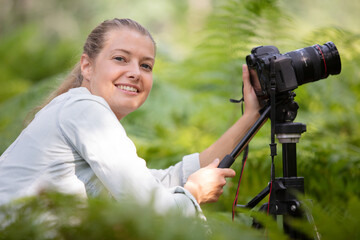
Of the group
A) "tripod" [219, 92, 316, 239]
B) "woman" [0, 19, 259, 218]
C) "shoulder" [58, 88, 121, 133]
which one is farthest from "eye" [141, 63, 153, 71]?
"tripod" [219, 92, 316, 239]

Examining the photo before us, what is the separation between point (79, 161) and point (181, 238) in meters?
0.78

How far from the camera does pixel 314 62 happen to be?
1629mm

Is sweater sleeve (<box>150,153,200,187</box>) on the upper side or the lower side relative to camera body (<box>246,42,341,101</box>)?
lower

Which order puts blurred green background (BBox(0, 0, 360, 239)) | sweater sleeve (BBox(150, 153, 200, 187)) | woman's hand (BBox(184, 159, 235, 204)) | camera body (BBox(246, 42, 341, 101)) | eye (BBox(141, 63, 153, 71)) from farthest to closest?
blurred green background (BBox(0, 0, 360, 239)) < sweater sleeve (BBox(150, 153, 200, 187)) < eye (BBox(141, 63, 153, 71)) < camera body (BBox(246, 42, 341, 101)) < woman's hand (BBox(184, 159, 235, 204))

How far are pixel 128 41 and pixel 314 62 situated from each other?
734mm

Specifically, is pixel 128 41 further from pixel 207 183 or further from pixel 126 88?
pixel 207 183

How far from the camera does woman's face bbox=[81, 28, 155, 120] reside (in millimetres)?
1600

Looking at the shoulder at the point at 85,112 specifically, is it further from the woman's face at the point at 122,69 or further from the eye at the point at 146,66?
the eye at the point at 146,66

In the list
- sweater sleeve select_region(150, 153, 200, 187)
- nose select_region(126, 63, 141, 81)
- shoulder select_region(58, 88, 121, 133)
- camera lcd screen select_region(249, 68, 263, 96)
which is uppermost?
nose select_region(126, 63, 141, 81)

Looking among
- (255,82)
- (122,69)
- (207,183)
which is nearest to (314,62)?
(255,82)

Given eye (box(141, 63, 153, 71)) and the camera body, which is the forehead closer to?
eye (box(141, 63, 153, 71))

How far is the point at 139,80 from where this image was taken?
1636 millimetres

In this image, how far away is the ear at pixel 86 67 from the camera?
1.70 metres

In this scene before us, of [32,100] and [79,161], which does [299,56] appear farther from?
[32,100]
